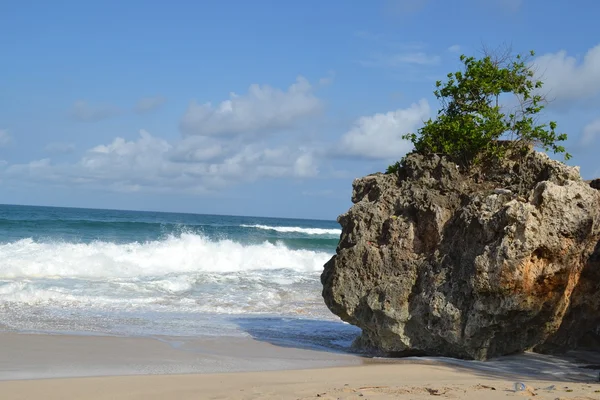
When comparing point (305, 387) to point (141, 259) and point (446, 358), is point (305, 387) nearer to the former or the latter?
point (446, 358)

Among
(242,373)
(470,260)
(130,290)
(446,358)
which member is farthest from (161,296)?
(470,260)

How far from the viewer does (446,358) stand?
342 inches

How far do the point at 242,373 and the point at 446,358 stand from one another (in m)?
2.83

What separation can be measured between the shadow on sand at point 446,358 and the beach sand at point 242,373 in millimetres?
17

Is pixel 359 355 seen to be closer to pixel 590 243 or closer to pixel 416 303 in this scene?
pixel 416 303

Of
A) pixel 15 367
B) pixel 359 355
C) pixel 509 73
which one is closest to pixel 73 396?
pixel 15 367

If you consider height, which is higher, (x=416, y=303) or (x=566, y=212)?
(x=566, y=212)

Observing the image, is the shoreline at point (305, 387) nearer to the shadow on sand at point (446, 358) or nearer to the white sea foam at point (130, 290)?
the shadow on sand at point (446, 358)

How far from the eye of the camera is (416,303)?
8.76 m

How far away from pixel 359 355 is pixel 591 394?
3.73 metres

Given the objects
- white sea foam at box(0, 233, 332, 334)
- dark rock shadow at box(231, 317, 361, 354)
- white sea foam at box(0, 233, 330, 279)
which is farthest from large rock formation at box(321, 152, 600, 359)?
white sea foam at box(0, 233, 330, 279)

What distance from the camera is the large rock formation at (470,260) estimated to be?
26.2 feet

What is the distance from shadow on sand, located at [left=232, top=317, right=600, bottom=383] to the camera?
7.72 m

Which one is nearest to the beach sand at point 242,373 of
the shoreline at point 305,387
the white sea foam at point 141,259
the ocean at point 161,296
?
the shoreline at point 305,387
